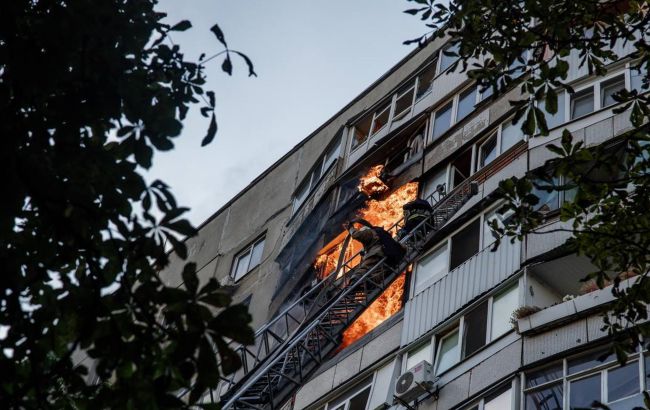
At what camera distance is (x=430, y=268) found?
17391 mm

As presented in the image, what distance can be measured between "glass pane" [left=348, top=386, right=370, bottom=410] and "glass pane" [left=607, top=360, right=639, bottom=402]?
5.21 metres

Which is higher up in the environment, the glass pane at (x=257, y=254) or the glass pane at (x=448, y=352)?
the glass pane at (x=257, y=254)

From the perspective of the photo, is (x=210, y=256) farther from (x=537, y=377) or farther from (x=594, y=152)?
(x=594, y=152)

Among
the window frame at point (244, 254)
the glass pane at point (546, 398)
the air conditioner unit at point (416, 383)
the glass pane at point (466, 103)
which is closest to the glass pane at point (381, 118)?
the glass pane at point (466, 103)

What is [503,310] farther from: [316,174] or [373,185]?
[316,174]

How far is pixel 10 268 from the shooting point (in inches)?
215

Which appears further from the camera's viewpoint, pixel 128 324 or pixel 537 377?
pixel 537 377

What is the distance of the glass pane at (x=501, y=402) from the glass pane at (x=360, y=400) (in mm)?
3300

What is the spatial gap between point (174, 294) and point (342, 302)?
1070 cm

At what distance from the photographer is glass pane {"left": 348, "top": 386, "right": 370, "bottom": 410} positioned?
16.1m

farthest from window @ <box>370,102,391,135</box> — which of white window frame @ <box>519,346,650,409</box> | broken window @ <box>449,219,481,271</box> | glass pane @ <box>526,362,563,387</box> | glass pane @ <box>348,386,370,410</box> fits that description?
white window frame @ <box>519,346,650,409</box>

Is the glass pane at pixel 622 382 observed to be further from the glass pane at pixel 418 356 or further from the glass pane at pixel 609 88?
the glass pane at pixel 609 88

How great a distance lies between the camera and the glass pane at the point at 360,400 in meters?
16.1

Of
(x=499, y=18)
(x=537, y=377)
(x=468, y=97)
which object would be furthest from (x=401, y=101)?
(x=499, y=18)
